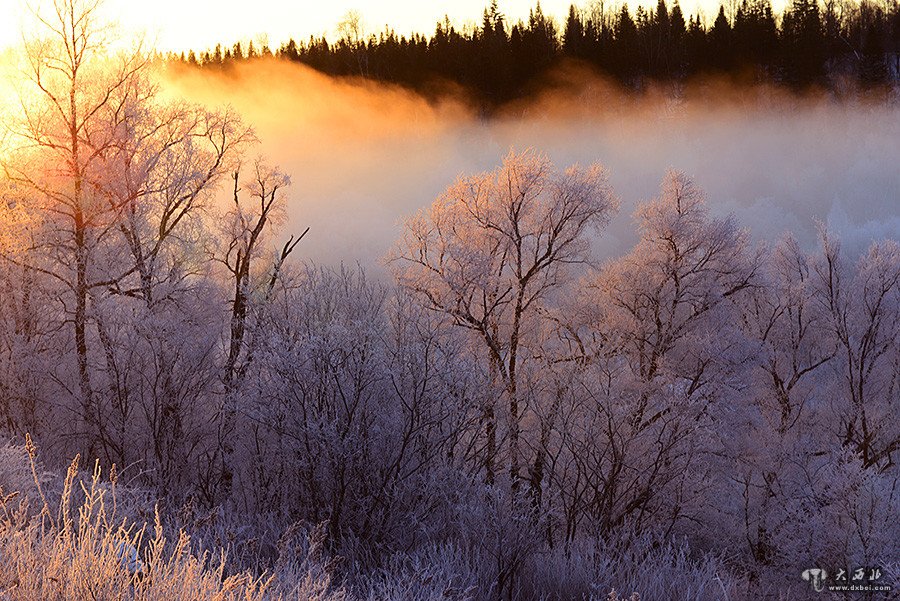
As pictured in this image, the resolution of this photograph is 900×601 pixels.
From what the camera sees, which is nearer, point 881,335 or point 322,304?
point 322,304

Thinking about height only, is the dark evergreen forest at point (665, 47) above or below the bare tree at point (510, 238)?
above

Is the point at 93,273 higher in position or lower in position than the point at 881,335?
higher

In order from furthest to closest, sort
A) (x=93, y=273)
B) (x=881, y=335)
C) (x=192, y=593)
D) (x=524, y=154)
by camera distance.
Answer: (x=881, y=335), (x=524, y=154), (x=93, y=273), (x=192, y=593)

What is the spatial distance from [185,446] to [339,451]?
7239 mm

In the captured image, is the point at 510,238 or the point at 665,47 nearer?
the point at 510,238

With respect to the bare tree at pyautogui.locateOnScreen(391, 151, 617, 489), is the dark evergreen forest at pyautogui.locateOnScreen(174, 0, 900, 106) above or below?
above

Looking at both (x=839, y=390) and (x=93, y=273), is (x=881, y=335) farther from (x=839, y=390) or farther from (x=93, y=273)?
(x=93, y=273)

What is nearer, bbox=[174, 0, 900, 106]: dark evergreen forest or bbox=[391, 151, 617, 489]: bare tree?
bbox=[391, 151, 617, 489]: bare tree

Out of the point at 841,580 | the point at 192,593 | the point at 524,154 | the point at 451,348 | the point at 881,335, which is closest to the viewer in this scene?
the point at 192,593

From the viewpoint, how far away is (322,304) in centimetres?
1556

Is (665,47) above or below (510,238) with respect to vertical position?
above

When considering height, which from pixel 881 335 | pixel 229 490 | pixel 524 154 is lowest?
pixel 881 335

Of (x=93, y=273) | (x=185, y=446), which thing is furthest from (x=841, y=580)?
(x=93, y=273)

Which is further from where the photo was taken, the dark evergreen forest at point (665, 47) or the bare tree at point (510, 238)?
the dark evergreen forest at point (665, 47)
